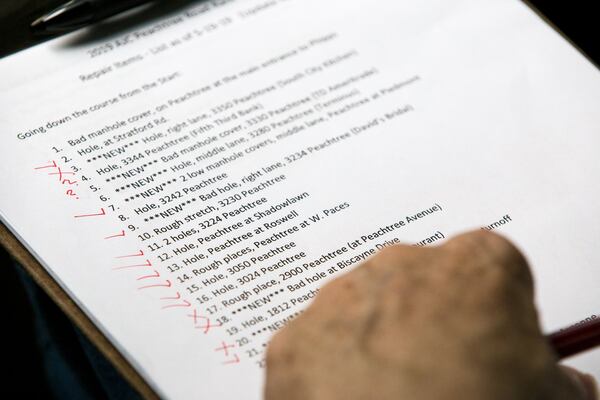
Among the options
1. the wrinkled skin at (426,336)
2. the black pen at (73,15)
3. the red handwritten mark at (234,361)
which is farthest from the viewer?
the black pen at (73,15)

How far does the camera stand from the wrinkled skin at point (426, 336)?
0.21 meters

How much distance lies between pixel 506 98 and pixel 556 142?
0.12 ft

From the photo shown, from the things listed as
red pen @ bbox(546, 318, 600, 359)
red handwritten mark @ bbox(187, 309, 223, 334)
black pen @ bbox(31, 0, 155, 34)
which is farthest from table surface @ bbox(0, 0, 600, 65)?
red pen @ bbox(546, 318, 600, 359)

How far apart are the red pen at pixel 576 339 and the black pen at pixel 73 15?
314mm

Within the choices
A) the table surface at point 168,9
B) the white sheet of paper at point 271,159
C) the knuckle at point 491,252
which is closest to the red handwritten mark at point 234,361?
the white sheet of paper at point 271,159

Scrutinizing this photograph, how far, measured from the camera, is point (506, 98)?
410mm

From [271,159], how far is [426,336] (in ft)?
0.62

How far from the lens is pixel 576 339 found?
249 millimetres

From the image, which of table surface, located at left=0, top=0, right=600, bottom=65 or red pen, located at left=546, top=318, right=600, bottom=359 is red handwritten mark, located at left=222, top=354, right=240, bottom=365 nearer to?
red pen, located at left=546, top=318, right=600, bottom=359

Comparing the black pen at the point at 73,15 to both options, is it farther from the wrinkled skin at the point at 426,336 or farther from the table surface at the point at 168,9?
the wrinkled skin at the point at 426,336

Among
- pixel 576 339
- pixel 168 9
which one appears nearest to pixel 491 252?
pixel 576 339

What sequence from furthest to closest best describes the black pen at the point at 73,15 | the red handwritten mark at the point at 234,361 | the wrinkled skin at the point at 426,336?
the black pen at the point at 73,15
the red handwritten mark at the point at 234,361
the wrinkled skin at the point at 426,336

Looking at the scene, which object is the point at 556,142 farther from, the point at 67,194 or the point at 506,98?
the point at 67,194

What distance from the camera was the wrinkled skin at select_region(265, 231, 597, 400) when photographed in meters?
0.21
